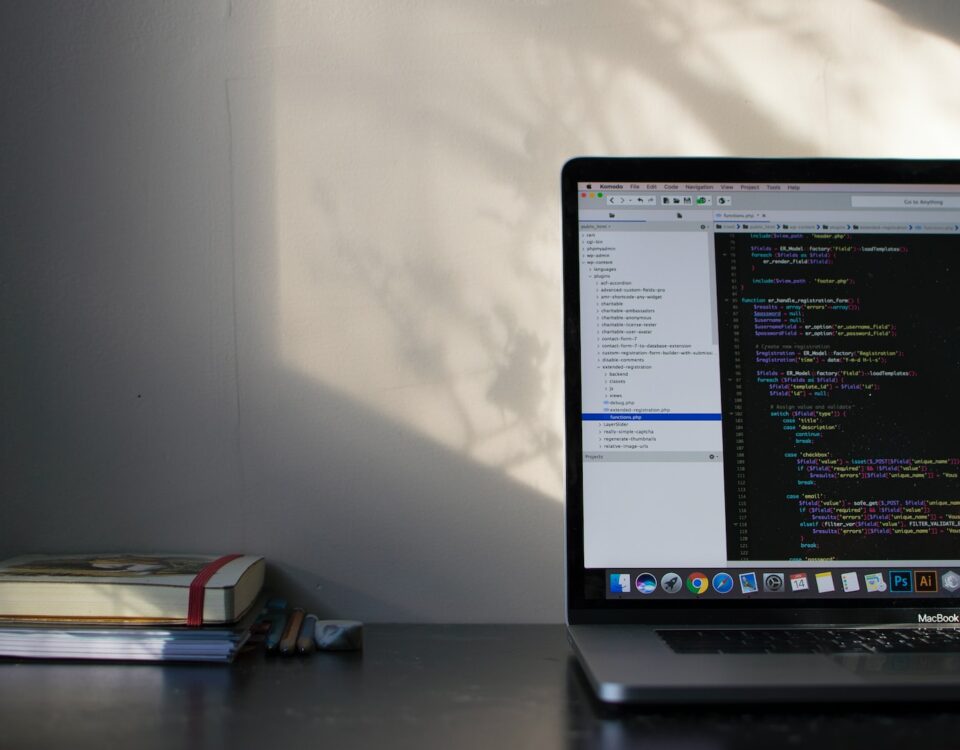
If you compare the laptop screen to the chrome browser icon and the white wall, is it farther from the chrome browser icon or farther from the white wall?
the white wall

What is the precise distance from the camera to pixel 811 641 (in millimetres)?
799

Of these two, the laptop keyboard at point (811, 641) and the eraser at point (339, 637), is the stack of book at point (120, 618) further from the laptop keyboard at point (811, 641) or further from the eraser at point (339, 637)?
the laptop keyboard at point (811, 641)

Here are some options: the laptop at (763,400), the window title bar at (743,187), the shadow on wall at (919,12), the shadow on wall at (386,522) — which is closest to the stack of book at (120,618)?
the shadow on wall at (386,522)

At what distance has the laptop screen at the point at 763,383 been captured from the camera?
835 mm

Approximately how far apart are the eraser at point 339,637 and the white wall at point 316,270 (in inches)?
5.5

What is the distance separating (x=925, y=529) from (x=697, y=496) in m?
0.23

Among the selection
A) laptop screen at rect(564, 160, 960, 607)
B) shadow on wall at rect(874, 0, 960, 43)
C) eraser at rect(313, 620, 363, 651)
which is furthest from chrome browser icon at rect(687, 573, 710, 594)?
shadow on wall at rect(874, 0, 960, 43)

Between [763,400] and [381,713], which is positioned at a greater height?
[763,400]

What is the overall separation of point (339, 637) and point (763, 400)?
0.50 meters

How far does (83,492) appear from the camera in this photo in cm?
104

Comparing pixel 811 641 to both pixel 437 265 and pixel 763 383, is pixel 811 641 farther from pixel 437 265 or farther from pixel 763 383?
pixel 437 265

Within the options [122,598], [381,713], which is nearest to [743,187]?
[381,713]

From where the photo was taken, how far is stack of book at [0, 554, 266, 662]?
83cm

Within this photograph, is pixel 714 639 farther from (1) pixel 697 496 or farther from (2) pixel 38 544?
(2) pixel 38 544
